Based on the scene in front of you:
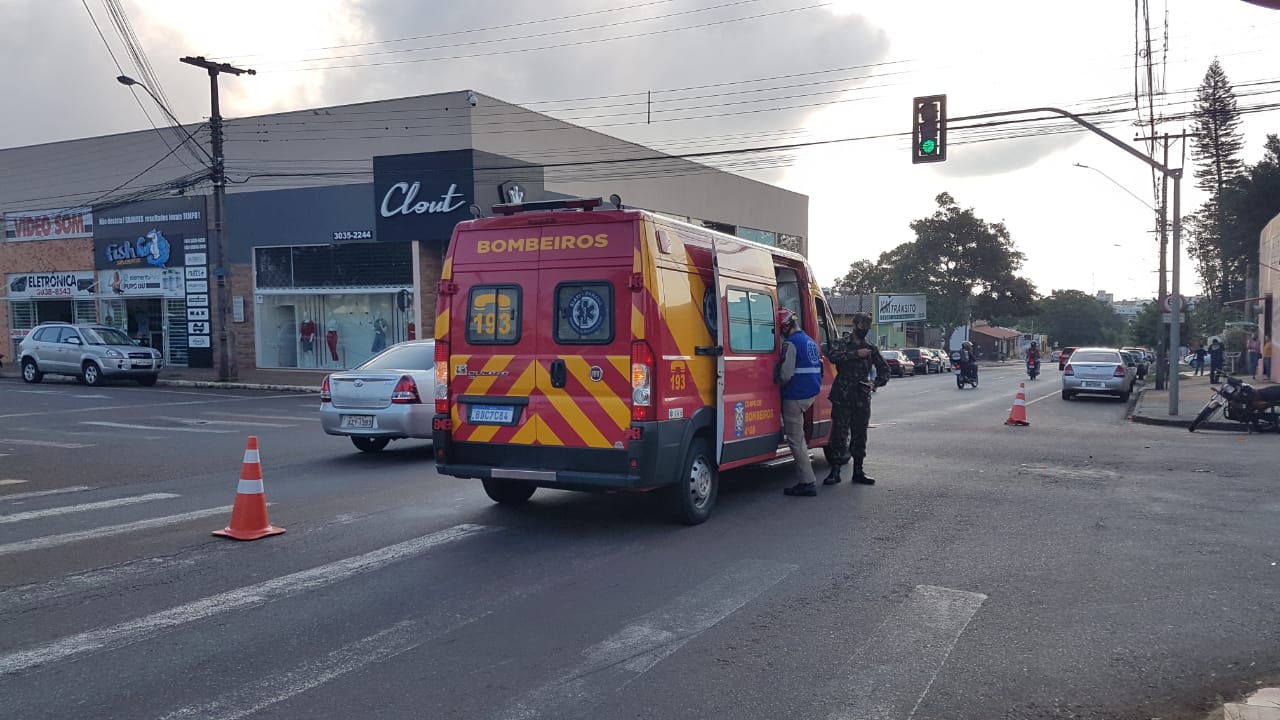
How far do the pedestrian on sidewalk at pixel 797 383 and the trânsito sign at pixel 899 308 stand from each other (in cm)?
6312

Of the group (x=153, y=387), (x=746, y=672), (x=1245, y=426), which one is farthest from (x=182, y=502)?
(x=153, y=387)

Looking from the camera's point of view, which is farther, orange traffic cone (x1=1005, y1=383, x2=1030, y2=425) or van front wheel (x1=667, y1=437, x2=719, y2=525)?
orange traffic cone (x1=1005, y1=383, x2=1030, y2=425)

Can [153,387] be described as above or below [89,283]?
below

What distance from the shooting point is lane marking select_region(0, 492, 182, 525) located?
8.61 meters

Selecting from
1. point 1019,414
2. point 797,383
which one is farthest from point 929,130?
point 797,383

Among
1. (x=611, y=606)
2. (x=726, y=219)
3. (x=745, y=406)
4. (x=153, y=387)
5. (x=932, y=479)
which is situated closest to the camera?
(x=611, y=606)

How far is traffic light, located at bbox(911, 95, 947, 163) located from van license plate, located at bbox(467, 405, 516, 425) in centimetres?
1373

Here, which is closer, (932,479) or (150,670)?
(150,670)

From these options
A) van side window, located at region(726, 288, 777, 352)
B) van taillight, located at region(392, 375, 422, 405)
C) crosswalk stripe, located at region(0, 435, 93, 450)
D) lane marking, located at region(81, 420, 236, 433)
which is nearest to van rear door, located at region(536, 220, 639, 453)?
A: van side window, located at region(726, 288, 777, 352)

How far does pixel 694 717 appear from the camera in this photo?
411cm

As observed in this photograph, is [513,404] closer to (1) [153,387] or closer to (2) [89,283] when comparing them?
(1) [153,387]

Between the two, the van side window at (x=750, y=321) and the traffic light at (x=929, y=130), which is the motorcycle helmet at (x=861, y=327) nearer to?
the van side window at (x=750, y=321)

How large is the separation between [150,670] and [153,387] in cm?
2583

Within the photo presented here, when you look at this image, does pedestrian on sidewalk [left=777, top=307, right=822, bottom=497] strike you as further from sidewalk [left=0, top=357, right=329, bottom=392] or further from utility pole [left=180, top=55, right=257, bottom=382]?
utility pole [left=180, top=55, right=257, bottom=382]
